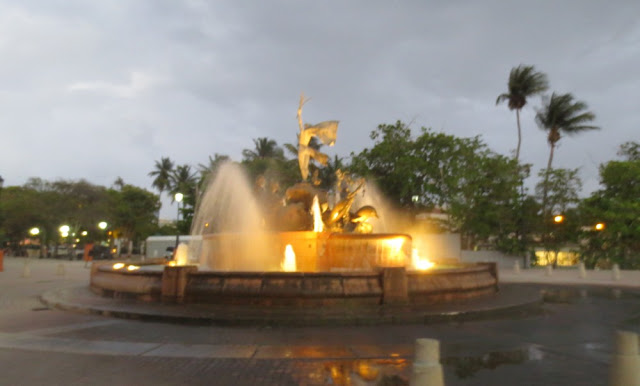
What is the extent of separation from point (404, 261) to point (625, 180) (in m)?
25.9

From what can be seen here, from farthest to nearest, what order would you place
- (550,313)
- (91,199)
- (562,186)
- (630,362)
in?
1. (91,199)
2. (562,186)
3. (550,313)
4. (630,362)

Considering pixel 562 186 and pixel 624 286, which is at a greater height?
pixel 562 186

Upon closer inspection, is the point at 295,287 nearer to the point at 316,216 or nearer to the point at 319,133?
the point at 316,216

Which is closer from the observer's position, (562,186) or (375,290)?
(375,290)

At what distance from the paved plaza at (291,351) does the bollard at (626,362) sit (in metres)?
1.56

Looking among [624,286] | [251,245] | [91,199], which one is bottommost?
[624,286]

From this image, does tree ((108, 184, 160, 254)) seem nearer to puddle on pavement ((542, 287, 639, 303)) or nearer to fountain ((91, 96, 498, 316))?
fountain ((91, 96, 498, 316))

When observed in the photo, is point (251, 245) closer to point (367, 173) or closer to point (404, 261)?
point (404, 261)

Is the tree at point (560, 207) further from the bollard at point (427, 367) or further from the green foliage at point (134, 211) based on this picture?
the green foliage at point (134, 211)

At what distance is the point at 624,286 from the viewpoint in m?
19.0

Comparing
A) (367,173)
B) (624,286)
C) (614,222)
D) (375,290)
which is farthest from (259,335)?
(614,222)

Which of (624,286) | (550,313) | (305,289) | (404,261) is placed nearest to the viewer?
(305,289)

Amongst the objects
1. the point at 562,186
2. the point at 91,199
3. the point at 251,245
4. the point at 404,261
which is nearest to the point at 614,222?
the point at 562,186

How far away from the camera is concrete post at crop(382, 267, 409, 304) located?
10086 mm
